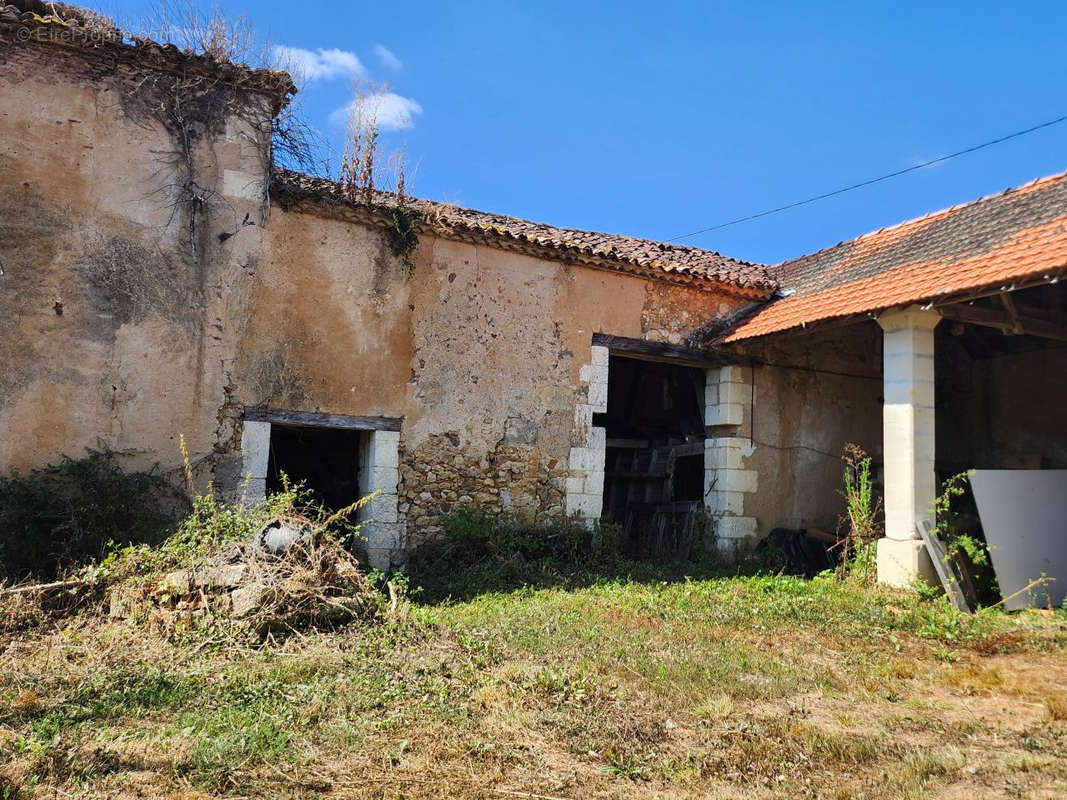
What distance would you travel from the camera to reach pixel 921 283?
296 inches

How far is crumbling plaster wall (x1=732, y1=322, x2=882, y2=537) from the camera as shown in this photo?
32.0 feet

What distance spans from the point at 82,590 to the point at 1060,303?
922 cm

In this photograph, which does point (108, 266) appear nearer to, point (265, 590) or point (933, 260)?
point (265, 590)

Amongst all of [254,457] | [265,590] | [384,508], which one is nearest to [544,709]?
[265,590]

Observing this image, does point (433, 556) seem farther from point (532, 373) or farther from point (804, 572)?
point (804, 572)

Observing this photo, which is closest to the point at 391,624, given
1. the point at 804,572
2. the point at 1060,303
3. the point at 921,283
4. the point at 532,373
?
the point at 532,373

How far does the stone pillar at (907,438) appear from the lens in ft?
24.0

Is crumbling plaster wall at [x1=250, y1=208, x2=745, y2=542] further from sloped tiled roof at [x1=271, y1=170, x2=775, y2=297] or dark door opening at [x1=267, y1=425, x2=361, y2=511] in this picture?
dark door opening at [x1=267, y1=425, x2=361, y2=511]

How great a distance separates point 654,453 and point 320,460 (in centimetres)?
427

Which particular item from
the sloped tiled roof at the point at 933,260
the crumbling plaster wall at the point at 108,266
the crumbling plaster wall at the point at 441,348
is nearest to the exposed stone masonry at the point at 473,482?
the crumbling plaster wall at the point at 441,348

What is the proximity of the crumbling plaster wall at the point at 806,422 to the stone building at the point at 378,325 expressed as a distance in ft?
0.11

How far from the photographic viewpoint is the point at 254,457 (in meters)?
7.46

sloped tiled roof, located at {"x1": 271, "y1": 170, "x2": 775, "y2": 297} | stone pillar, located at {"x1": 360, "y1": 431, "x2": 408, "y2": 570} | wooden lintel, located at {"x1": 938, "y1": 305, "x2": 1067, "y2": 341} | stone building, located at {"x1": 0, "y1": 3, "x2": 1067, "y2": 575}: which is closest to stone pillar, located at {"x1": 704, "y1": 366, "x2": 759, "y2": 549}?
stone building, located at {"x1": 0, "y1": 3, "x2": 1067, "y2": 575}

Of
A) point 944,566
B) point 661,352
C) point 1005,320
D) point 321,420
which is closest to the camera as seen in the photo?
point 944,566
